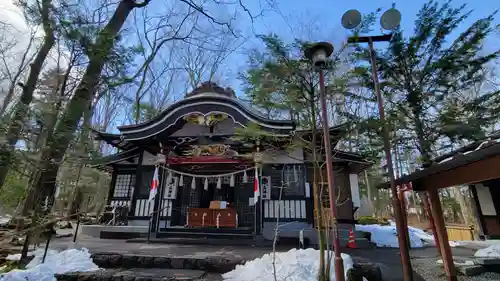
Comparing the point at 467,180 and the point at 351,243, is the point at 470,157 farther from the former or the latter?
the point at 351,243

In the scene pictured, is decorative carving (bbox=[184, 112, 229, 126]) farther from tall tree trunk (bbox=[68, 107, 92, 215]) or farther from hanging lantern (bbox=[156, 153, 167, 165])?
tall tree trunk (bbox=[68, 107, 92, 215])

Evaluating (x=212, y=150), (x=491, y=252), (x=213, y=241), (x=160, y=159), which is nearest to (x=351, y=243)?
(x=491, y=252)

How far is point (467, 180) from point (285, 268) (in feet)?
10.1

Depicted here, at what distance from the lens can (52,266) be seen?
16.0 ft

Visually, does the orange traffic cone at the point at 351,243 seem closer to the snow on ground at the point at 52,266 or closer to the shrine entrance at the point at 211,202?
the shrine entrance at the point at 211,202

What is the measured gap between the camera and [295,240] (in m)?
8.16

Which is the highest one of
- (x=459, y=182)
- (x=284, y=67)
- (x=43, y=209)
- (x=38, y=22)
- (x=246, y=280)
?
(x=38, y=22)

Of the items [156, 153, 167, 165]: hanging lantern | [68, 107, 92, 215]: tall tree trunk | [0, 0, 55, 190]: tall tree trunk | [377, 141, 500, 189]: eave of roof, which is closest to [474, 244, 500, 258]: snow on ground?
[377, 141, 500, 189]: eave of roof

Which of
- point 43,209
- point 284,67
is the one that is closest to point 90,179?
point 43,209

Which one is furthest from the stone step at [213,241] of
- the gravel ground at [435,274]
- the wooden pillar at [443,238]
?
A: the wooden pillar at [443,238]

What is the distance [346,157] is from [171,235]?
21.6 ft

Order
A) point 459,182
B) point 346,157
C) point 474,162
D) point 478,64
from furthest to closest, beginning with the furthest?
point 346,157, point 478,64, point 459,182, point 474,162

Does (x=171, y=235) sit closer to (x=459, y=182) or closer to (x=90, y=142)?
(x=90, y=142)

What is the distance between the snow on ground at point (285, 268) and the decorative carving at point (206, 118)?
16.6 feet
